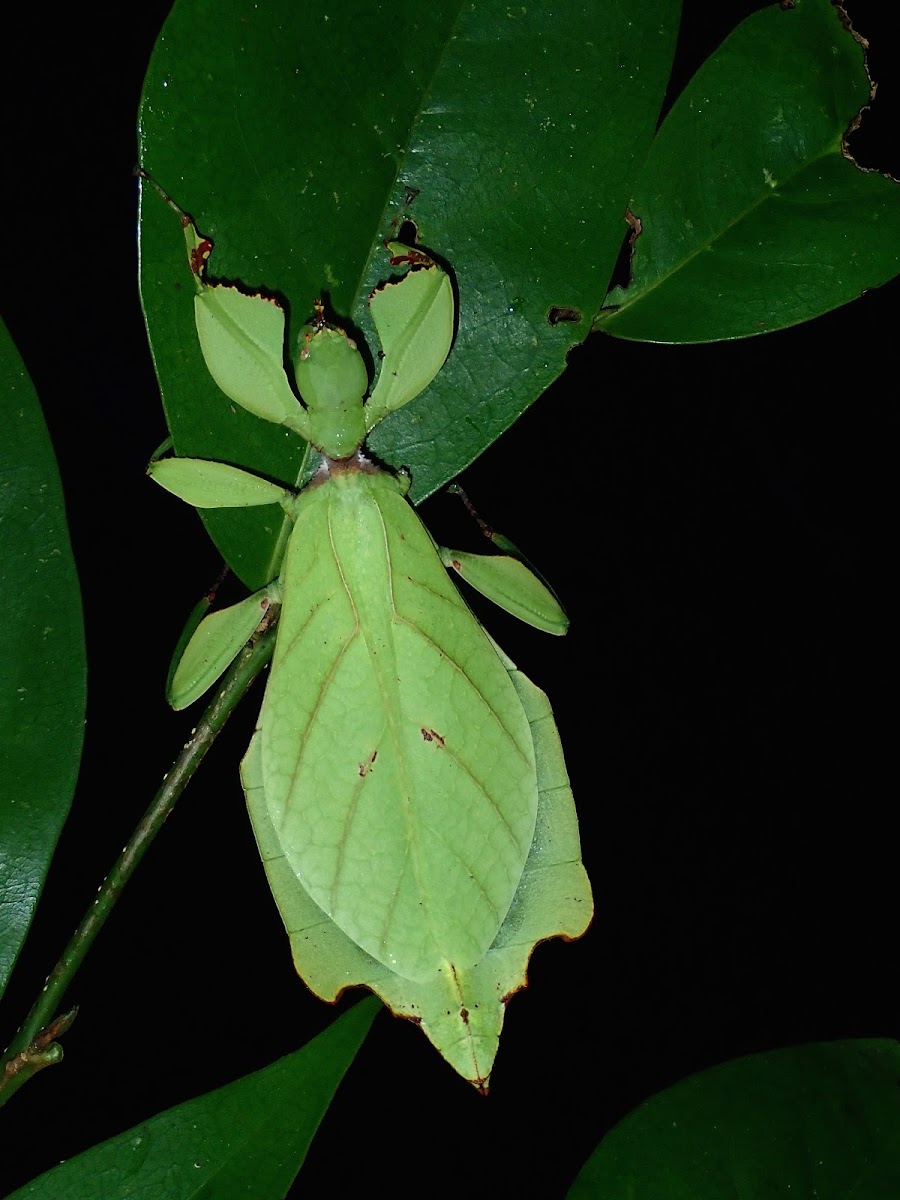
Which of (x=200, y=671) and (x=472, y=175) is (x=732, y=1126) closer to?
(x=200, y=671)

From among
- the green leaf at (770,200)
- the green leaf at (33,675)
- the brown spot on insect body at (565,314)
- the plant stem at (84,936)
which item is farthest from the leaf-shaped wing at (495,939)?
the green leaf at (770,200)

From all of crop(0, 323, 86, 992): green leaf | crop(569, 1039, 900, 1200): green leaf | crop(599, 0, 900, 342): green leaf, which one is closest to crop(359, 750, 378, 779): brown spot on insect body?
crop(0, 323, 86, 992): green leaf

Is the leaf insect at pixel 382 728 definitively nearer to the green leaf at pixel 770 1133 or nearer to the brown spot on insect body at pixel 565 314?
the brown spot on insect body at pixel 565 314

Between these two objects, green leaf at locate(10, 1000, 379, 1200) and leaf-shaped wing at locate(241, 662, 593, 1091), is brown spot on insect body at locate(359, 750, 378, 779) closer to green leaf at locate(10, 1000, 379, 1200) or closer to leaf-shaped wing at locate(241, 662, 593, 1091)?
leaf-shaped wing at locate(241, 662, 593, 1091)

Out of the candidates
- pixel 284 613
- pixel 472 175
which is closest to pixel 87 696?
pixel 284 613

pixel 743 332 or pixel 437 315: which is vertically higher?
pixel 437 315

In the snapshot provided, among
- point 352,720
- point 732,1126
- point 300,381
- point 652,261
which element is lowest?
point 732,1126

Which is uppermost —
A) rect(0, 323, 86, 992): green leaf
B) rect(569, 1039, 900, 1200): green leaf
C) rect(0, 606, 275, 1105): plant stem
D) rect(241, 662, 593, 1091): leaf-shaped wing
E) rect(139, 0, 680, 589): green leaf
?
rect(139, 0, 680, 589): green leaf

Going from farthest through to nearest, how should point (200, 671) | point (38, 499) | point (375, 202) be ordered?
point (200, 671)
point (375, 202)
point (38, 499)
